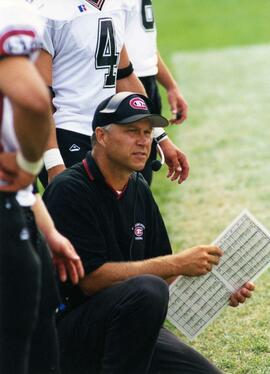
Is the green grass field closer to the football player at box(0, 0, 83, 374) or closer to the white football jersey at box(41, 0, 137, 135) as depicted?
the white football jersey at box(41, 0, 137, 135)

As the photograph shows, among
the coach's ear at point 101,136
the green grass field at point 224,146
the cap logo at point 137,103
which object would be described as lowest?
the green grass field at point 224,146

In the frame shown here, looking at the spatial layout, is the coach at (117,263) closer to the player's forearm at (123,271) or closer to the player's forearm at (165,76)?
the player's forearm at (123,271)

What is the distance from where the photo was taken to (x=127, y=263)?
4.97m

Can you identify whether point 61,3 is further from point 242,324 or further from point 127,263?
point 242,324

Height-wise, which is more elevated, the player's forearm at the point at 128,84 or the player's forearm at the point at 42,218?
the player's forearm at the point at 42,218

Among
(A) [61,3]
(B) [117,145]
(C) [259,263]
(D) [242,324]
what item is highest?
(A) [61,3]

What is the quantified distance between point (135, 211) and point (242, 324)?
4.98ft

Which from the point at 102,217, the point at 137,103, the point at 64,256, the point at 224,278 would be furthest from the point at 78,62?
the point at 64,256

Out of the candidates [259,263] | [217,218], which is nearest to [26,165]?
[259,263]

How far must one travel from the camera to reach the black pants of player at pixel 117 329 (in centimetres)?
479

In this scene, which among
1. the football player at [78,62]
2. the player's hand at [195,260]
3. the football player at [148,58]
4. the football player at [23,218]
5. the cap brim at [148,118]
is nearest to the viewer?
the football player at [23,218]

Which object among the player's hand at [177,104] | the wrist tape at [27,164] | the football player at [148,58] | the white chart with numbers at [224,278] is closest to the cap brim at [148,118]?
the white chart with numbers at [224,278]

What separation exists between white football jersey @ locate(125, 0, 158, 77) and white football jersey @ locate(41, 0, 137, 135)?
0.85 metres

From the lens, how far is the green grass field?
6.34 metres
